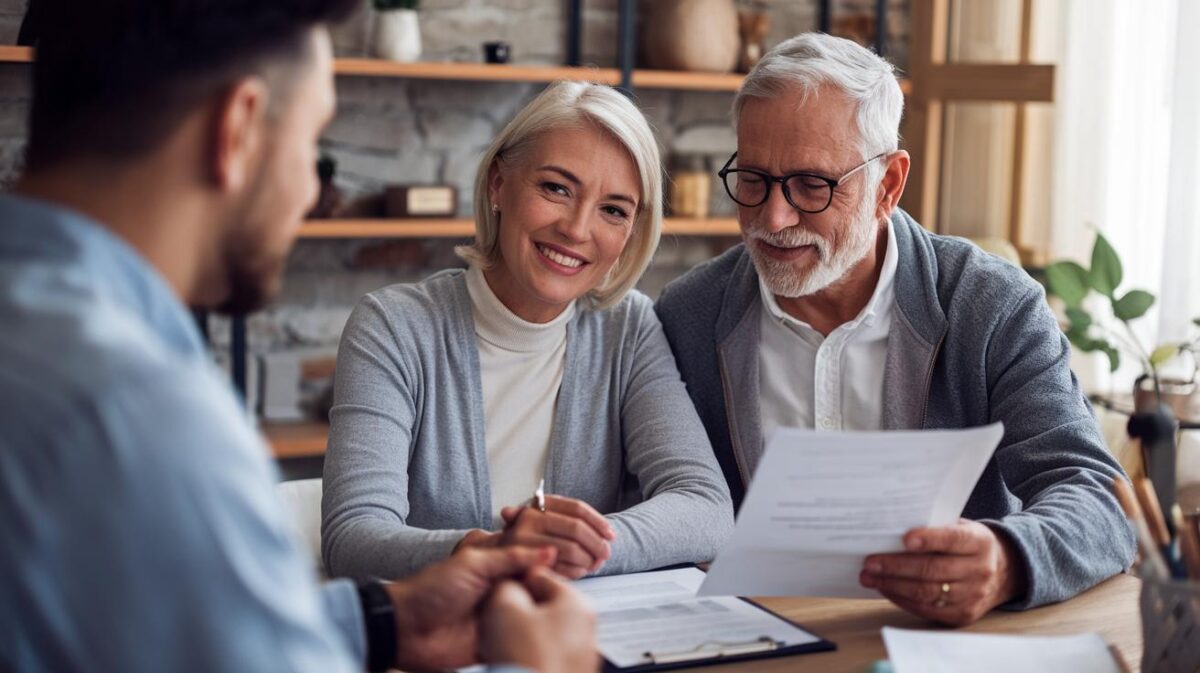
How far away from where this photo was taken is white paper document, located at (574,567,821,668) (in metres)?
1.33

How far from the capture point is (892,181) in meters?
2.04

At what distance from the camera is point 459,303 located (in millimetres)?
1968

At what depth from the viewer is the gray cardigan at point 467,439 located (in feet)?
5.48

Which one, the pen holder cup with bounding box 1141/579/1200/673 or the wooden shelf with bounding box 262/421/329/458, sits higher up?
the pen holder cup with bounding box 1141/579/1200/673

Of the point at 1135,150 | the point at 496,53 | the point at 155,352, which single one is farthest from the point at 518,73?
the point at 155,352

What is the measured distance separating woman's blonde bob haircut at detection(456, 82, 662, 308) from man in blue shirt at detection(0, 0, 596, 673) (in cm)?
102

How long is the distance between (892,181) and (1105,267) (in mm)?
1500

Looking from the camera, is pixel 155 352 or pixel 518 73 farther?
pixel 518 73

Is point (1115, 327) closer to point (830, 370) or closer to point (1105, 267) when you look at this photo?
point (1105, 267)

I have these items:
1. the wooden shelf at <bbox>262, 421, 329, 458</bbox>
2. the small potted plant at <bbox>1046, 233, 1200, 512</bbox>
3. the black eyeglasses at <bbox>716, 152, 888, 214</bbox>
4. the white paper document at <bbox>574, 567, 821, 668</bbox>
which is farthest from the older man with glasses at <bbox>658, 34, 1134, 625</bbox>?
the wooden shelf at <bbox>262, 421, 329, 458</bbox>

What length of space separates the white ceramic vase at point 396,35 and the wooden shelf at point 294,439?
1.03m

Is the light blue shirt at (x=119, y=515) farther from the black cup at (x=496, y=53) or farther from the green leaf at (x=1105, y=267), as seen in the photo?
the black cup at (x=496, y=53)

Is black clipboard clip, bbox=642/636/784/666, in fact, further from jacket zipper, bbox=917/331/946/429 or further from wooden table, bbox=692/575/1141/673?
jacket zipper, bbox=917/331/946/429

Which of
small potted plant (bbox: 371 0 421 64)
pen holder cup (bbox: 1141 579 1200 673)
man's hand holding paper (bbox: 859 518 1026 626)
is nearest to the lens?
pen holder cup (bbox: 1141 579 1200 673)
